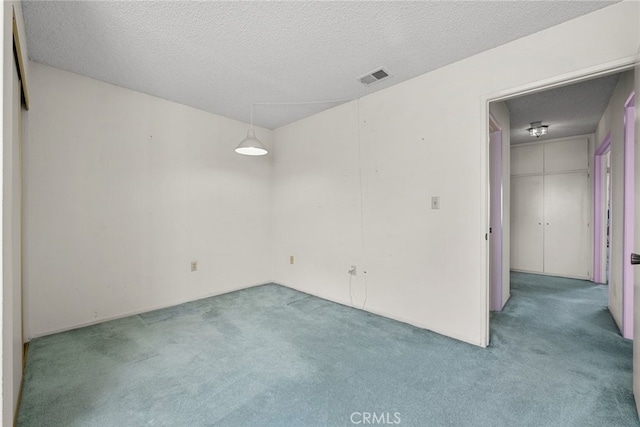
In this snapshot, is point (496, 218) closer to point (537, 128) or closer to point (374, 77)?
point (537, 128)

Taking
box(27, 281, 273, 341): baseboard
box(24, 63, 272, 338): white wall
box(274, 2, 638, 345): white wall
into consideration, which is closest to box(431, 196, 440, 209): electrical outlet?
box(274, 2, 638, 345): white wall

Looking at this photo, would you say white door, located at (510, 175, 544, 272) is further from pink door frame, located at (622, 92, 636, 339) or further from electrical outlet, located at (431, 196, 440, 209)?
electrical outlet, located at (431, 196, 440, 209)

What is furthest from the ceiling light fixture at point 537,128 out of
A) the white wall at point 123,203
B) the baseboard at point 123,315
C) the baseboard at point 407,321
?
the baseboard at point 123,315

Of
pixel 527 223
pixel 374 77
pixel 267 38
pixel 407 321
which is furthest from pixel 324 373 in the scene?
pixel 527 223

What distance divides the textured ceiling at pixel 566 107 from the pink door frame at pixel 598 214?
1.92ft

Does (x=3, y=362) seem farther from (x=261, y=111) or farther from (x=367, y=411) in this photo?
(x=261, y=111)

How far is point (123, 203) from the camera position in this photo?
10.2 ft

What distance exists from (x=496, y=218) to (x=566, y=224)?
2608mm

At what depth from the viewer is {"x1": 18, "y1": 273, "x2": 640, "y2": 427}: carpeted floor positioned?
5.31ft

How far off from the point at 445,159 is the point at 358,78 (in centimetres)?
115

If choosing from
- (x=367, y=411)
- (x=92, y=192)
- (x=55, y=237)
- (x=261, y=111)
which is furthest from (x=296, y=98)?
(x=367, y=411)

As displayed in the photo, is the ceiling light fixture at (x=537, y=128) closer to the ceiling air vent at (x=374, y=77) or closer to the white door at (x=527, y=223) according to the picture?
the white door at (x=527, y=223)

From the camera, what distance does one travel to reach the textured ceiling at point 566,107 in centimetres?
298

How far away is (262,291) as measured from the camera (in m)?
4.07
